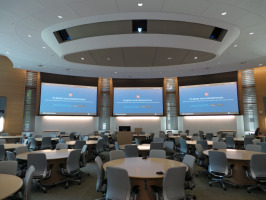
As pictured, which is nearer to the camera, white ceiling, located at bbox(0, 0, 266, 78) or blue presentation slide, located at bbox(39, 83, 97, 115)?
white ceiling, located at bbox(0, 0, 266, 78)

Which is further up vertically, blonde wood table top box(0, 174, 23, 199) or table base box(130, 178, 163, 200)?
blonde wood table top box(0, 174, 23, 199)

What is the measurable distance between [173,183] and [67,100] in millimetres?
12437

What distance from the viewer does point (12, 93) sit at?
12.4m

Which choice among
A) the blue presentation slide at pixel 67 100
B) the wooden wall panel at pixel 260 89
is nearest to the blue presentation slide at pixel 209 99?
the wooden wall panel at pixel 260 89

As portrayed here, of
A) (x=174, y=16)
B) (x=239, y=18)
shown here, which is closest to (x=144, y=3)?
(x=174, y=16)

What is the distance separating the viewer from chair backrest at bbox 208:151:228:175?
4.42 meters

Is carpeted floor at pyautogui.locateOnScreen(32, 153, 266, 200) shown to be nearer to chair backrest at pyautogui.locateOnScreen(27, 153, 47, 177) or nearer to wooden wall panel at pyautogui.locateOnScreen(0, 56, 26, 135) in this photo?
chair backrest at pyautogui.locateOnScreen(27, 153, 47, 177)

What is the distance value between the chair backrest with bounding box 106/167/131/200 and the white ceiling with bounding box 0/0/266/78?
186 inches

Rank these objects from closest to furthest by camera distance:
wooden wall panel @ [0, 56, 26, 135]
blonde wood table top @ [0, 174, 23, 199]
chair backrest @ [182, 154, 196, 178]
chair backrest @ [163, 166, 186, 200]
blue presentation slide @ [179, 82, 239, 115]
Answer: blonde wood table top @ [0, 174, 23, 199] < chair backrest @ [163, 166, 186, 200] < chair backrest @ [182, 154, 196, 178] < wooden wall panel @ [0, 56, 26, 135] < blue presentation slide @ [179, 82, 239, 115]

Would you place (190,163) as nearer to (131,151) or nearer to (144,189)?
(144,189)

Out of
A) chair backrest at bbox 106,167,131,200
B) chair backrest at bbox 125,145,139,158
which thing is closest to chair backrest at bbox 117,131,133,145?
chair backrest at bbox 125,145,139,158

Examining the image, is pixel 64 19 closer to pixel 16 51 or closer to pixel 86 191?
pixel 16 51

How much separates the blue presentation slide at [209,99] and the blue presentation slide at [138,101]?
189cm

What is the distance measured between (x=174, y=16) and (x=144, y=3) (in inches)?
49.8
